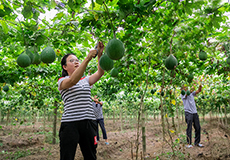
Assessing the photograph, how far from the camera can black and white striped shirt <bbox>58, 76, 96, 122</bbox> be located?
196 cm

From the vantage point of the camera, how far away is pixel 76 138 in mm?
1883

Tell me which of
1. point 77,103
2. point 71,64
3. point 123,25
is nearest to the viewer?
point 123,25

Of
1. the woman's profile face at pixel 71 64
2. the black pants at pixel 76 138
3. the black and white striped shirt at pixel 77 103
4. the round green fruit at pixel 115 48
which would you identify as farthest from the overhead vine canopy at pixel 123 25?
the black pants at pixel 76 138

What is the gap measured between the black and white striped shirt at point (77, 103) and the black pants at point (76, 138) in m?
0.07

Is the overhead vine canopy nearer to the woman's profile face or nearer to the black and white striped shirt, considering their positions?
the woman's profile face

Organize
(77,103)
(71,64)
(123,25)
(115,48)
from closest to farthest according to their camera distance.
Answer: (115,48)
(123,25)
(77,103)
(71,64)

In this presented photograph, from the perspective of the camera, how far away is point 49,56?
1.89 metres

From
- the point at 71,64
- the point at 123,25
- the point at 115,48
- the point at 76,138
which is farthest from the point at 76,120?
the point at 123,25

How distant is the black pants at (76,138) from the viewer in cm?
185

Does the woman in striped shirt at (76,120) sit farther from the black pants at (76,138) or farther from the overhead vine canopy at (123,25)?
the overhead vine canopy at (123,25)

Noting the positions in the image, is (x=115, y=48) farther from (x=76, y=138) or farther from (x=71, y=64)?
(x=76, y=138)

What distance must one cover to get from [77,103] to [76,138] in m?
0.39

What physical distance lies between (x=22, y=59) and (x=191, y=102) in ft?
15.6

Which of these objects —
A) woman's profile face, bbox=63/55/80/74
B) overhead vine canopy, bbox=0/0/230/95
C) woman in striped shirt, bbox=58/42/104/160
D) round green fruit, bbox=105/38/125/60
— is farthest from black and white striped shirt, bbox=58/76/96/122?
round green fruit, bbox=105/38/125/60
